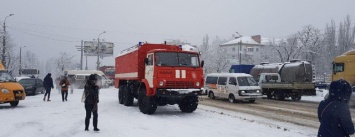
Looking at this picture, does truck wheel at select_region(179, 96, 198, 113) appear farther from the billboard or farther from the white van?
the billboard

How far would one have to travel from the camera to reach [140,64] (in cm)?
1591

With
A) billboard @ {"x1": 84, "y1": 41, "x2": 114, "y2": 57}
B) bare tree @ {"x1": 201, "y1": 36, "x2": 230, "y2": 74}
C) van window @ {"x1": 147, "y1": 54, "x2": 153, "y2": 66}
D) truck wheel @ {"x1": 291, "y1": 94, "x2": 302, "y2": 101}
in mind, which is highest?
billboard @ {"x1": 84, "y1": 41, "x2": 114, "y2": 57}

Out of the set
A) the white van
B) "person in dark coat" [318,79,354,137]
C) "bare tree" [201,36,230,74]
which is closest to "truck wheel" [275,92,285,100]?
the white van

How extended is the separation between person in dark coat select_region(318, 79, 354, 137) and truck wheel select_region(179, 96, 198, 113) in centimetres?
987

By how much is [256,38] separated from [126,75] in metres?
107

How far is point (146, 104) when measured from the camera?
1409 centimetres

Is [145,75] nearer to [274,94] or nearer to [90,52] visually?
[274,94]

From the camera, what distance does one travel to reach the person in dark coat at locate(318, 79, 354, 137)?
4.74 meters

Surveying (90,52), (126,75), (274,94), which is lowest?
(274,94)

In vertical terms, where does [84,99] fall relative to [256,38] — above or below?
below

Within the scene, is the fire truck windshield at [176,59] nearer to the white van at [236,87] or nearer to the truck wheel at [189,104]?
the truck wheel at [189,104]

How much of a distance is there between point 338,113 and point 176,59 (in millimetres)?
9854

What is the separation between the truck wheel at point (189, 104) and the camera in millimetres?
14781

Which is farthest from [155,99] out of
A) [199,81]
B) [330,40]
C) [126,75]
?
[330,40]
